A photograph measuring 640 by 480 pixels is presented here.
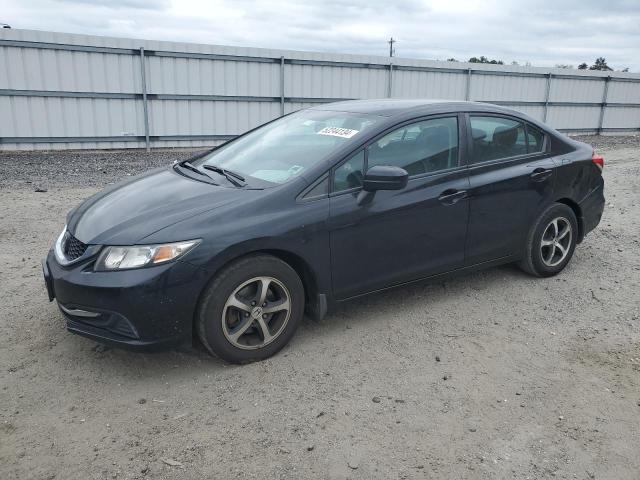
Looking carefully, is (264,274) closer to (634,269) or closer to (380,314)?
(380,314)

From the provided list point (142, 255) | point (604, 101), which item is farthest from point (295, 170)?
point (604, 101)

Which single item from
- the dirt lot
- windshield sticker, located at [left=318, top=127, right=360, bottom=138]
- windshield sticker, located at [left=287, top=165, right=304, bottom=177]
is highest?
windshield sticker, located at [left=318, top=127, right=360, bottom=138]

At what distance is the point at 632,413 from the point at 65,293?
332 cm

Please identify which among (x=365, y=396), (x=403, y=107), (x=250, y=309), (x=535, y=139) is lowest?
(x=365, y=396)

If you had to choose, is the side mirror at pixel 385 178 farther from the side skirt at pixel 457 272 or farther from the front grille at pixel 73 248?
the front grille at pixel 73 248

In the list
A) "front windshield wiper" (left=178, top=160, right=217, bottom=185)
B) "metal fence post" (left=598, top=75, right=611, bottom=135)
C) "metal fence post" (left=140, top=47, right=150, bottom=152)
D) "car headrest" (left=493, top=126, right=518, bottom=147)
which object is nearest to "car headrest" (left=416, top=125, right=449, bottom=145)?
"car headrest" (left=493, top=126, right=518, bottom=147)

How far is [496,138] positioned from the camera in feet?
15.5

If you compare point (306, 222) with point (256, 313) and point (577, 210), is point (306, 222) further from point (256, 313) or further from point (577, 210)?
point (577, 210)

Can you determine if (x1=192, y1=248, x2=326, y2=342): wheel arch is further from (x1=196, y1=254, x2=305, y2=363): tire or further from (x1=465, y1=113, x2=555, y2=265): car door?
(x1=465, y1=113, x2=555, y2=265): car door

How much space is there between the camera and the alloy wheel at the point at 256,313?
3488mm

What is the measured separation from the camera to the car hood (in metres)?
3.37

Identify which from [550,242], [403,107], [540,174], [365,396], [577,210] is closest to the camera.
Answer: [365,396]

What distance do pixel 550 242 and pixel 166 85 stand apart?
10.8 meters

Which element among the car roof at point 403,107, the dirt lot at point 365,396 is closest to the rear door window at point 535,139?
the car roof at point 403,107
